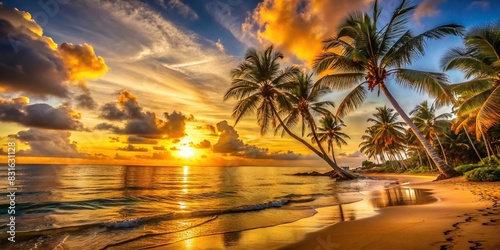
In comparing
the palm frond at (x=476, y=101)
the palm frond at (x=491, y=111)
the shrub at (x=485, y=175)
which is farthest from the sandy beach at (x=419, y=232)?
the palm frond at (x=476, y=101)

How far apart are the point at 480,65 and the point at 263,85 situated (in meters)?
15.9

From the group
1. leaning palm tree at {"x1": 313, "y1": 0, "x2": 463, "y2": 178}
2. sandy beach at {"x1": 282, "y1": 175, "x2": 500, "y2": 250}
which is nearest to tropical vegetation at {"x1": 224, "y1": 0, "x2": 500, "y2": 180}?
leaning palm tree at {"x1": 313, "y1": 0, "x2": 463, "y2": 178}

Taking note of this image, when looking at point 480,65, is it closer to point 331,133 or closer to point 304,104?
point 304,104

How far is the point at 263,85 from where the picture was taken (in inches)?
987

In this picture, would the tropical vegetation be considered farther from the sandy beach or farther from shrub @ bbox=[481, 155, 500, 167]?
the sandy beach

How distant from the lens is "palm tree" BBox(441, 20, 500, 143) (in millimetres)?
13102

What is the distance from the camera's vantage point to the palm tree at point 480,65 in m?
13.1

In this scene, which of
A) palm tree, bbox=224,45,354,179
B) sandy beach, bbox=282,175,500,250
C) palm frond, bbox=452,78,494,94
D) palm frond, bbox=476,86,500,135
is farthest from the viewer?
palm tree, bbox=224,45,354,179

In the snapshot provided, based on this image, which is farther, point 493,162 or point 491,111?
point 493,162

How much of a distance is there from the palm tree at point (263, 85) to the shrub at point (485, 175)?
14013 millimetres

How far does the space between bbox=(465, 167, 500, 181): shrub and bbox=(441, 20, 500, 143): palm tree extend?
2071 mm

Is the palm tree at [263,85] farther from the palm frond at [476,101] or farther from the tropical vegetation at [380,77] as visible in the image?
the palm frond at [476,101]

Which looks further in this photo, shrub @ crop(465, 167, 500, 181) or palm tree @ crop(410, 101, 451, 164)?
palm tree @ crop(410, 101, 451, 164)

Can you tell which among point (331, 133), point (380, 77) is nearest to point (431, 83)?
point (380, 77)
